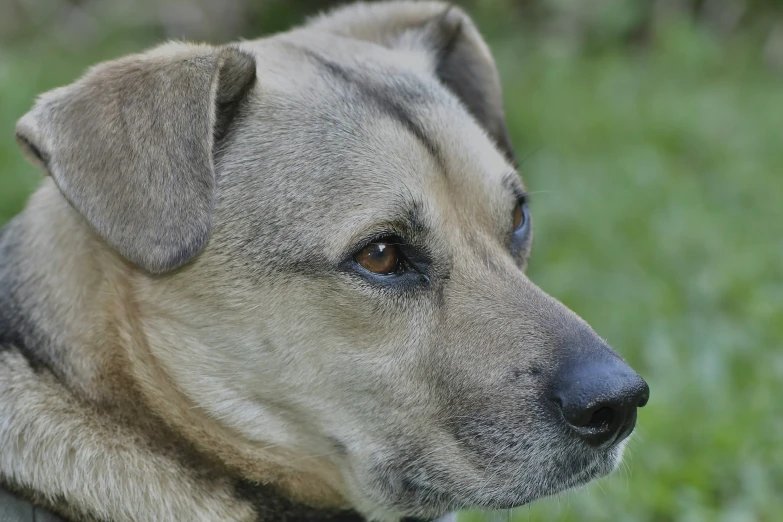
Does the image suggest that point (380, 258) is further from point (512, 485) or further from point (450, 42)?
point (450, 42)

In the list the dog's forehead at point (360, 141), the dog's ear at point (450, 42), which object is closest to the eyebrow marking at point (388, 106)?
the dog's forehead at point (360, 141)

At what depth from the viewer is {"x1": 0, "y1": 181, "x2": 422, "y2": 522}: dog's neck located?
3191 mm

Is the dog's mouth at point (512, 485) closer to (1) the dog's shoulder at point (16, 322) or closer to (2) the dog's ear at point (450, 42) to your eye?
(1) the dog's shoulder at point (16, 322)

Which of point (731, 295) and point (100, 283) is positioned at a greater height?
point (100, 283)

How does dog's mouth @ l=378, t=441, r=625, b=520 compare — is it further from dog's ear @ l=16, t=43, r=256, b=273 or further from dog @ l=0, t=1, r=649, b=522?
dog's ear @ l=16, t=43, r=256, b=273

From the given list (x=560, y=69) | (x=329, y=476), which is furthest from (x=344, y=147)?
(x=560, y=69)

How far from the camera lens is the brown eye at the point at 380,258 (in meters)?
3.40

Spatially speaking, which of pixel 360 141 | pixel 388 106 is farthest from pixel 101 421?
pixel 388 106

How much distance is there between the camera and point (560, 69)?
1150 cm

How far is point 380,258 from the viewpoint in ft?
11.3

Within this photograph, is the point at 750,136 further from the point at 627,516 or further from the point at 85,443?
the point at 85,443

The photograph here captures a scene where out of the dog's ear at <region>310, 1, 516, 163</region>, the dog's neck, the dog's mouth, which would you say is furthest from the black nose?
the dog's ear at <region>310, 1, 516, 163</region>

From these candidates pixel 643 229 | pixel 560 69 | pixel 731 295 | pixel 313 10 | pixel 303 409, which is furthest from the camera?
pixel 313 10

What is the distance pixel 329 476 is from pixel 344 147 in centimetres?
114
